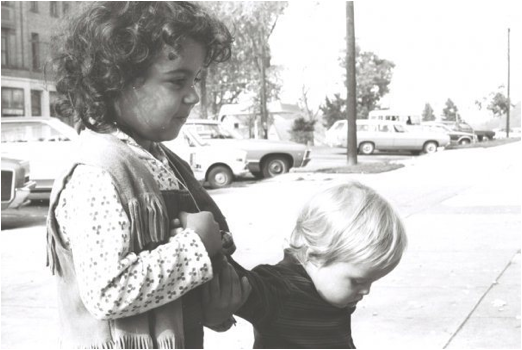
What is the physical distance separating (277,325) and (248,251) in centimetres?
541

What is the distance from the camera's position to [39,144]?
482 inches

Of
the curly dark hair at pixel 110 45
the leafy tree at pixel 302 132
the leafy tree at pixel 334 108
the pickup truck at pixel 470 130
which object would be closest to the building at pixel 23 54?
the leafy tree at pixel 302 132

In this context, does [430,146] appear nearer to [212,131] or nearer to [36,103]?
[212,131]

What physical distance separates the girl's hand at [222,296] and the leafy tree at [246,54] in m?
8.65

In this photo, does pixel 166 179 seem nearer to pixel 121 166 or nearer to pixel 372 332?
pixel 121 166

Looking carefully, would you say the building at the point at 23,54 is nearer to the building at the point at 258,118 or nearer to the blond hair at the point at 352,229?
the building at the point at 258,118

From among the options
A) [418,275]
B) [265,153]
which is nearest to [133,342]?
[418,275]

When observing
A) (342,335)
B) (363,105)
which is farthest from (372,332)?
(363,105)

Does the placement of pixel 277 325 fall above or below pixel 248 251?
above

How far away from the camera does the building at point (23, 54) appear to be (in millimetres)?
35438

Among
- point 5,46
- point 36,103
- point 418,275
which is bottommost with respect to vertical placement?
point 418,275

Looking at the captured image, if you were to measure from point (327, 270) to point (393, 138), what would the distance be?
2911 cm

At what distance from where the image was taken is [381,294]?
18.9 feet

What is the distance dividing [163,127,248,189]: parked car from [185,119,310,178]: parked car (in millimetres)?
1043
